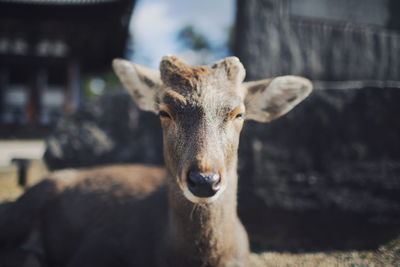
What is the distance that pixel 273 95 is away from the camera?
2.82 meters

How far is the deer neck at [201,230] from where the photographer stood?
2355mm

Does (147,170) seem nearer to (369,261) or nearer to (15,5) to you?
(369,261)

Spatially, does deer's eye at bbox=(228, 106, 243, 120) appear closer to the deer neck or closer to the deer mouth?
the deer neck

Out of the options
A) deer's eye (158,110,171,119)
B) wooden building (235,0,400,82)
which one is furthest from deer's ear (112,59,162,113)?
wooden building (235,0,400,82)

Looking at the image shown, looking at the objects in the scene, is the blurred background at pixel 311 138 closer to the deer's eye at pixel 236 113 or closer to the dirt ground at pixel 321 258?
the dirt ground at pixel 321 258

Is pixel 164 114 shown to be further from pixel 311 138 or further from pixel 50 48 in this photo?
pixel 50 48

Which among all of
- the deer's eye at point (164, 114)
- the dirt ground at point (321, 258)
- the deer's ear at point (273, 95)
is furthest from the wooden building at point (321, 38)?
the dirt ground at point (321, 258)

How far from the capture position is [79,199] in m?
3.51

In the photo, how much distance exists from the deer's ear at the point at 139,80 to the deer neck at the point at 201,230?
1.08 m

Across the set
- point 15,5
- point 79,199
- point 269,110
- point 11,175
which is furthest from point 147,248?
point 15,5

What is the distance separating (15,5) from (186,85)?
620 inches

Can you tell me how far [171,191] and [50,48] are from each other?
57.1 feet

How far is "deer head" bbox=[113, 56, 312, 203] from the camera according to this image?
1.89m

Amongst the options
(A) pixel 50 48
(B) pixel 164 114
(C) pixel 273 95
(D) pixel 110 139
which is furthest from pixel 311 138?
(A) pixel 50 48
